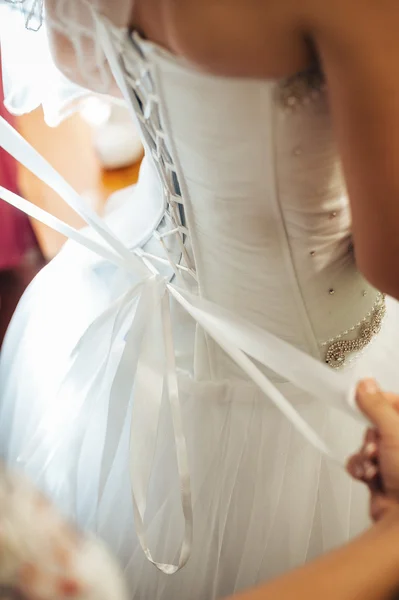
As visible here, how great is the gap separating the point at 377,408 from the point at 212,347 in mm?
211

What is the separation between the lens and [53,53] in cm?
51

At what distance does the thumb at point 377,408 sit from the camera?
0.37 metres

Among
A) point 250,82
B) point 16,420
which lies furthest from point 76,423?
point 250,82

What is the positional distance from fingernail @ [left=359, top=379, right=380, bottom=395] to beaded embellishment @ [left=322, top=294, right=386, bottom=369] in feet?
0.46

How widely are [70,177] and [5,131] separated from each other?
2.79ft

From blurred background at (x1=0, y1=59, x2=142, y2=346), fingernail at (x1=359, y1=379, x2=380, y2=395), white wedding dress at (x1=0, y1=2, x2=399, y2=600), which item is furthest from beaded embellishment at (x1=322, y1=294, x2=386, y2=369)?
blurred background at (x1=0, y1=59, x2=142, y2=346)

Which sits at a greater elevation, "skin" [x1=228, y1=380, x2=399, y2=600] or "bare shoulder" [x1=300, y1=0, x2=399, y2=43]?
"bare shoulder" [x1=300, y1=0, x2=399, y2=43]

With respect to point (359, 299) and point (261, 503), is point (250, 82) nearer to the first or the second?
point (359, 299)

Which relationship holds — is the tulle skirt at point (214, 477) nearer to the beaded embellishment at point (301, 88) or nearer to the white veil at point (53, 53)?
the white veil at point (53, 53)

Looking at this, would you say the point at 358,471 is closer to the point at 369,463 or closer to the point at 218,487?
the point at 369,463

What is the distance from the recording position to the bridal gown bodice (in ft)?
1.30

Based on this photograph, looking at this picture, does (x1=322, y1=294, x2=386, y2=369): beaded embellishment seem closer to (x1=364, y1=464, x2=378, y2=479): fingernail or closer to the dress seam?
the dress seam

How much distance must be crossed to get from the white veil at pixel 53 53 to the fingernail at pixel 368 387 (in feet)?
1.04

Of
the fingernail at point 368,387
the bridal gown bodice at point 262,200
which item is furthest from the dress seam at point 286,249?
the fingernail at point 368,387
